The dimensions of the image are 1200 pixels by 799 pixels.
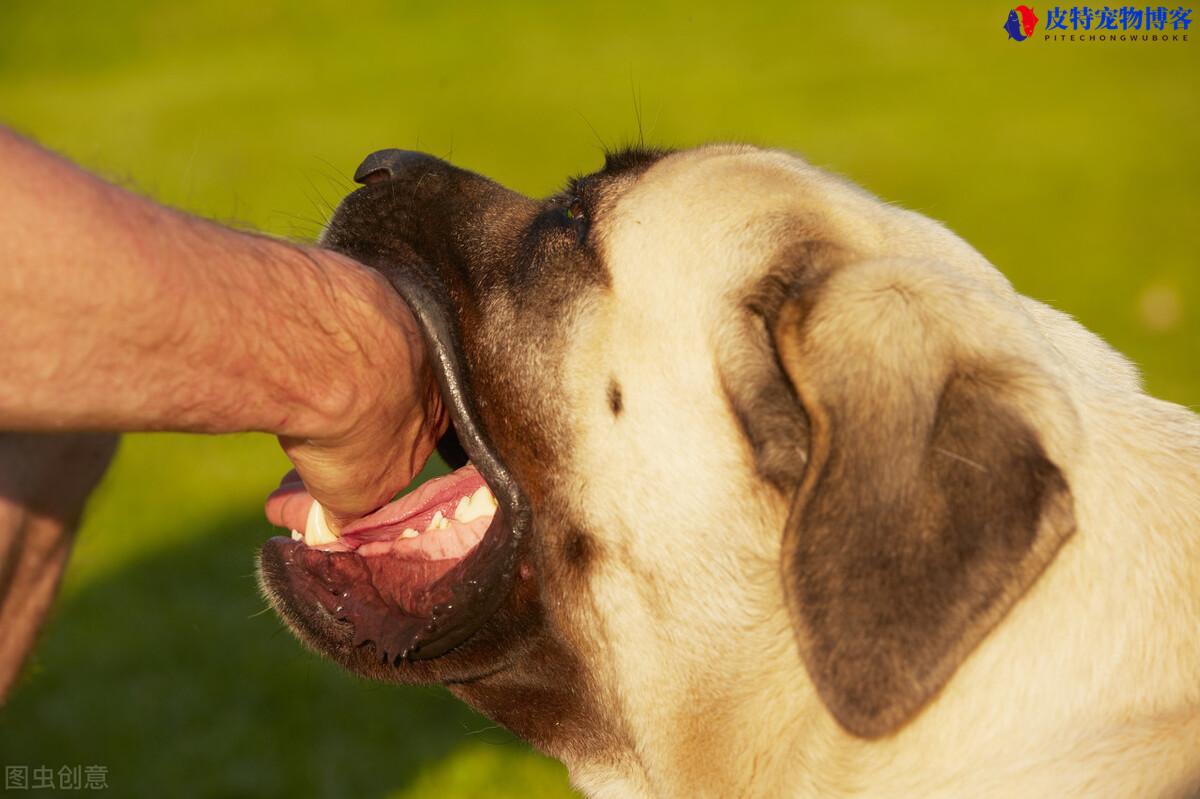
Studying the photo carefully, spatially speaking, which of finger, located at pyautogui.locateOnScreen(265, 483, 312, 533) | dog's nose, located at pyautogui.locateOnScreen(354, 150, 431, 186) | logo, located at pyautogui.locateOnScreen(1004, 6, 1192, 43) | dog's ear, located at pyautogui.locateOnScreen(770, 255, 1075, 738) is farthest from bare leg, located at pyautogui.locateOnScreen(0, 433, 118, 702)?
logo, located at pyautogui.locateOnScreen(1004, 6, 1192, 43)

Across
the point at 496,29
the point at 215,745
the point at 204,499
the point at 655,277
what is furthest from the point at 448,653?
the point at 496,29

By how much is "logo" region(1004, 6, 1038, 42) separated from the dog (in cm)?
1035

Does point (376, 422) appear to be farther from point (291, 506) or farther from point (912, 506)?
point (912, 506)

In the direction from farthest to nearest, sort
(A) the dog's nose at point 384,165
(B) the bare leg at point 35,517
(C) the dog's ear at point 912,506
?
(B) the bare leg at point 35,517 → (A) the dog's nose at point 384,165 → (C) the dog's ear at point 912,506

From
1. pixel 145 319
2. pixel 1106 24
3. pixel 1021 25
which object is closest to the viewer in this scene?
pixel 145 319

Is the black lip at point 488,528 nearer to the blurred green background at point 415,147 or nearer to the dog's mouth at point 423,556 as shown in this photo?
the dog's mouth at point 423,556

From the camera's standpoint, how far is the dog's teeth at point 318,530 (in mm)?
3275

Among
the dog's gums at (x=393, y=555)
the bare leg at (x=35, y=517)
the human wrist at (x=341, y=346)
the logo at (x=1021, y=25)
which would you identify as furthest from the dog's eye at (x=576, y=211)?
the logo at (x=1021, y=25)

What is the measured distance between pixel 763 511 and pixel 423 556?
91 cm

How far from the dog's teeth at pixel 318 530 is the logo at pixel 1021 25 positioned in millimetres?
10910

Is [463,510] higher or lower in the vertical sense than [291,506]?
higher

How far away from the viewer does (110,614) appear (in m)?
5.87

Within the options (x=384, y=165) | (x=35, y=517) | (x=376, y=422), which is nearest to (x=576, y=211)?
(x=384, y=165)

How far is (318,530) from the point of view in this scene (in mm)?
3287
